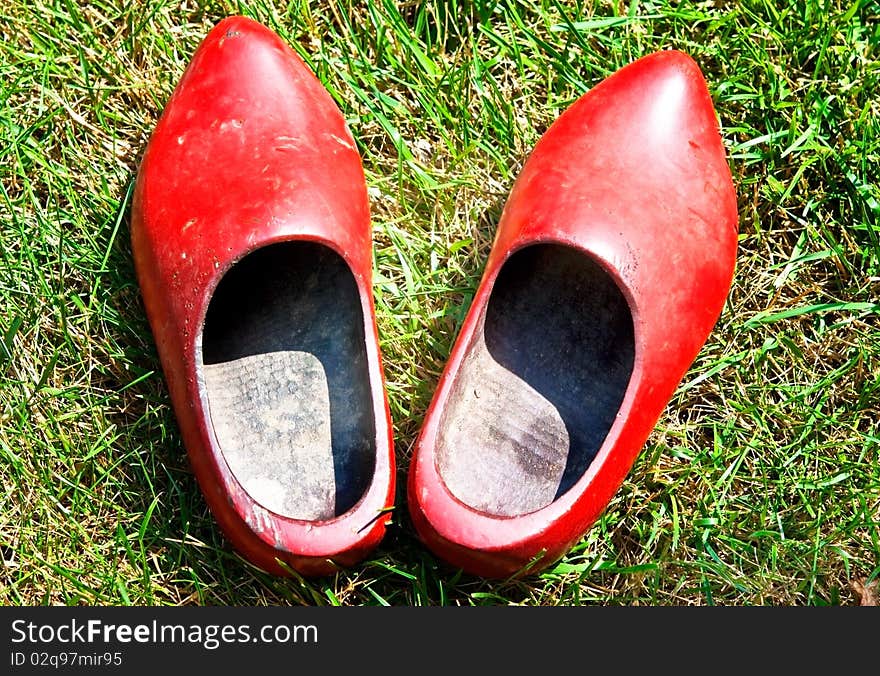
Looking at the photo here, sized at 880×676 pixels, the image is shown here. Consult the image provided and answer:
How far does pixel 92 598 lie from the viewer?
2.17 meters

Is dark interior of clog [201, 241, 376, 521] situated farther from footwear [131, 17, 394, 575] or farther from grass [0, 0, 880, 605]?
grass [0, 0, 880, 605]

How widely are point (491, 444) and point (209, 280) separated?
0.60m

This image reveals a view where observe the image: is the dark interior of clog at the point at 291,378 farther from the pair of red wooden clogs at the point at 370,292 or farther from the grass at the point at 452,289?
the grass at the point at 452,289

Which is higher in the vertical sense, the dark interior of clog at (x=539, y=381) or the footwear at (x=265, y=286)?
the footwear at (x=265, y=286)

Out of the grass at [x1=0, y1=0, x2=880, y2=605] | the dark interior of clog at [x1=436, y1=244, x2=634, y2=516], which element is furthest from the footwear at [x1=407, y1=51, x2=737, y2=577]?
the grass at [x1=0, y1=0, x2=880, y2=605]

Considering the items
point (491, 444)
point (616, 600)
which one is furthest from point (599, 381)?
point (616, 600)

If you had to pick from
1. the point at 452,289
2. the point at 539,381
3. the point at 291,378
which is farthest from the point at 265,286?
the point at 539,381

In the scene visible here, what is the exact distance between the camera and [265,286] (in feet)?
7.21

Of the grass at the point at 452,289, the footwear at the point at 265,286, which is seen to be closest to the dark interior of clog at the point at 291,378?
the footwear at the point at 265,286

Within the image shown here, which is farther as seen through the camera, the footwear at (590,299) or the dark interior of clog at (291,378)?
the dark interior of clog at (291,378)

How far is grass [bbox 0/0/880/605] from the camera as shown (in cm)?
220

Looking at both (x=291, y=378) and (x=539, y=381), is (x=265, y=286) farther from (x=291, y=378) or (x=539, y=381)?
(x=539, y=381)

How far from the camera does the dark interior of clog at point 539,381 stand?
213 cm

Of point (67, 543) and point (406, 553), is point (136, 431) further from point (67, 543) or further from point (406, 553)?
point (406, 553)
